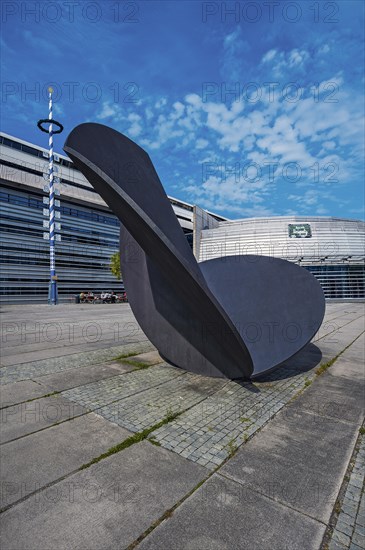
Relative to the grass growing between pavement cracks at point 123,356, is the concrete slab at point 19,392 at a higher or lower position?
higher

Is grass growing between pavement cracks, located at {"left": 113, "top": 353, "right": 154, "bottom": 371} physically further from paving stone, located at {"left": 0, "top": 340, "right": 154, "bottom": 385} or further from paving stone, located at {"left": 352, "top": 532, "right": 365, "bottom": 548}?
paving stone, located at {"left": 352, "top": 532, "right": 365, "bottom": 548}

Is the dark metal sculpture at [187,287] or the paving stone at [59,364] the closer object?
the dark metal sculpture at [187,287]

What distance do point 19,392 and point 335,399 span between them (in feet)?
18.4

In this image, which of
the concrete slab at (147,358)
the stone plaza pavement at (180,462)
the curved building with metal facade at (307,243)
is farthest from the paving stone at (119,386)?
the curved building with metal facade at (307,243)

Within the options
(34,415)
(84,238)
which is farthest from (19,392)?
(84,238)

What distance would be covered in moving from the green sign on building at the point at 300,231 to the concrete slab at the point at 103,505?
2299 inches

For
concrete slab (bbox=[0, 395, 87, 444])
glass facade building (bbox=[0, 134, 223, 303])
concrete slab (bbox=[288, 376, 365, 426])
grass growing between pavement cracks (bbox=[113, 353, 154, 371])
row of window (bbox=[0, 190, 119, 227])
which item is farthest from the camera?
row of window (bbox=[0, 190, 119, 227])

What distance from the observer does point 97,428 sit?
404 cm

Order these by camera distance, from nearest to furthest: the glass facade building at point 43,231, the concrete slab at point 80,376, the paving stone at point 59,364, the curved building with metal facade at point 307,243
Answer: the concrete slab at point 80,376, the paving stone at point 59,364, the glass facade building at point 43,231, the curved building with metal facade at point 307,243

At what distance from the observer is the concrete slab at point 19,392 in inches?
198

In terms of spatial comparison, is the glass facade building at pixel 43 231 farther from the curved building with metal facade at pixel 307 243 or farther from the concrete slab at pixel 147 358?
the concrete slab at pixel 147 358

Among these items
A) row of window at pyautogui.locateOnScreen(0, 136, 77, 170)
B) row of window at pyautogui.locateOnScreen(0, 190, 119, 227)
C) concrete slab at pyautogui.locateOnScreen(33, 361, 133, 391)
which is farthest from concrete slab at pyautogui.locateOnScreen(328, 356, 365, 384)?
row of window at pyautogui.locateOnScreen(0, 136, 77, 170)

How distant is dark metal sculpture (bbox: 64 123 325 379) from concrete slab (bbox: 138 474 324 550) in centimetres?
234

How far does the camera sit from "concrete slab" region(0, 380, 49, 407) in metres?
5.04
